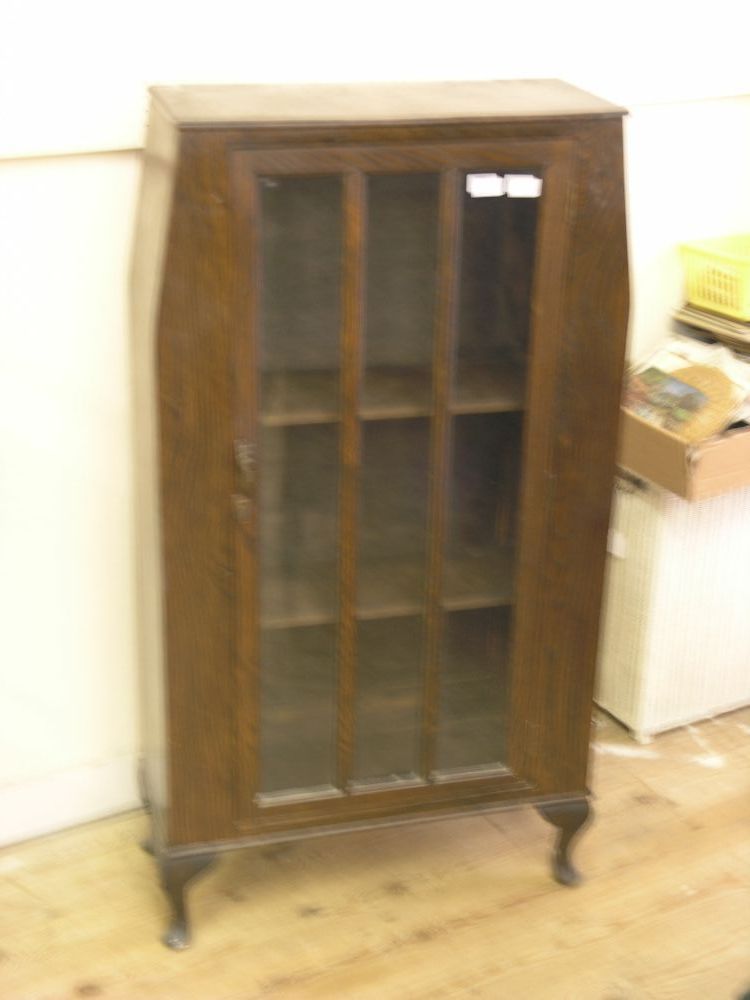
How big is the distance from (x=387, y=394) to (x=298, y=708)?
0.50 m

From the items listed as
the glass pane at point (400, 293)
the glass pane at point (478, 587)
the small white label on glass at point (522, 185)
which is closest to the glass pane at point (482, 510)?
the glass pane at point (478, 587)

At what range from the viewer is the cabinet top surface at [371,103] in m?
1.73

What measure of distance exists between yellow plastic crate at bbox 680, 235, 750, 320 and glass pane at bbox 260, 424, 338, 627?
3.28 feet

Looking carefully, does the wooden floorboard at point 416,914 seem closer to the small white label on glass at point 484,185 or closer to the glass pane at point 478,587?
the glass pane at point 478,587

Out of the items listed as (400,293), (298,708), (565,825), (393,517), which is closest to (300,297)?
(400,293)

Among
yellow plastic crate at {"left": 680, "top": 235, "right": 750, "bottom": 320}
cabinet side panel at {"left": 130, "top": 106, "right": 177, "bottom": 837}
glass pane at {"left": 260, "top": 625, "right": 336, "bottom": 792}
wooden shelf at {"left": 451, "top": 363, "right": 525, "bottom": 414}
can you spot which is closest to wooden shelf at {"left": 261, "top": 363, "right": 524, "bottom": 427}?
wooden shelf at {"left": 451, "top": 363, "right": 525, "bottom": 414}

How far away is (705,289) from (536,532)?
2.73 ft

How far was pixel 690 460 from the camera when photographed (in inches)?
93.1

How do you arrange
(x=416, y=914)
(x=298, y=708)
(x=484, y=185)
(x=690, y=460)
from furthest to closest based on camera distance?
(x=690, y=460), (x=416, y=914), (x=298, y=708), (x=484, y=185)

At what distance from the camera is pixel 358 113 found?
1767 mm

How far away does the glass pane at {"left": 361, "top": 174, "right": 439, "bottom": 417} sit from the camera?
70.6 inches

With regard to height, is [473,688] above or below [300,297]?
below

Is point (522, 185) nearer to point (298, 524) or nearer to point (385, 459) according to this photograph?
point (385, 459)

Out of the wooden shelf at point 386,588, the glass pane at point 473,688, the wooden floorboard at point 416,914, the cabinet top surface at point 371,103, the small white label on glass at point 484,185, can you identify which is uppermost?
the cabinet top surface at point 371,103
